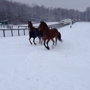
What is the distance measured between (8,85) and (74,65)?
10.4 feet

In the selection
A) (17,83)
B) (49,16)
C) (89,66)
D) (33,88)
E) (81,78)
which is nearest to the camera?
(33,88)

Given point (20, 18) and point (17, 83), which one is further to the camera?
point (20, 18)

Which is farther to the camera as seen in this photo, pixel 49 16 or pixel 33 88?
pixel 49 16

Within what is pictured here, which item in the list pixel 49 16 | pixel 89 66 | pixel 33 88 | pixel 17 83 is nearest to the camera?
pixel 33 88

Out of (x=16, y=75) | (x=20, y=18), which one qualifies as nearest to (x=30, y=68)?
(x=16, y=75)

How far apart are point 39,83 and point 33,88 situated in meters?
0.35

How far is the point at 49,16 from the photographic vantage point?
118 meters

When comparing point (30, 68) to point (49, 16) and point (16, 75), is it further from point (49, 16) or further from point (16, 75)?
point (49, 16)

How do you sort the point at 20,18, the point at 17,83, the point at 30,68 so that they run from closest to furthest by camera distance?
the point at 17,83 → the point at 30,68 → the point at 20,18

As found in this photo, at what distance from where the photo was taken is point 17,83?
453cm

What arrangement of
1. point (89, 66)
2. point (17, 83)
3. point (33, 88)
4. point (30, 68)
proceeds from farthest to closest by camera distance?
point (89, 66) < point (30, 68) < point (17, 83) < point (33, 88)

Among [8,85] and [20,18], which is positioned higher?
[20,18]

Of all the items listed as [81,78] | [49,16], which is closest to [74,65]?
[81,78]

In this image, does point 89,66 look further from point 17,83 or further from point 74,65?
point 17,83
